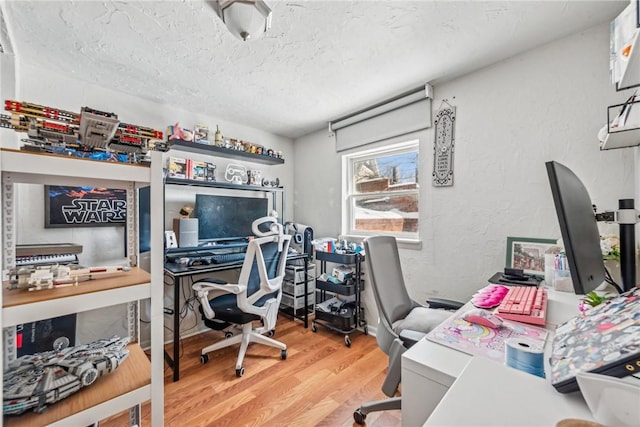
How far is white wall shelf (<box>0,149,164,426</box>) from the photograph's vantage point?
635mm

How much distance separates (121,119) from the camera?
86.6 inches

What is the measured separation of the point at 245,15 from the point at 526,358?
5.48ft

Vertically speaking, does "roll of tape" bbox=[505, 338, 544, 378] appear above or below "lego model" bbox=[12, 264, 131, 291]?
below

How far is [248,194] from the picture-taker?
3.02 metres

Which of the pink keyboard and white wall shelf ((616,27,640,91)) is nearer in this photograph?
white wall shelf ((616,27,640,91))

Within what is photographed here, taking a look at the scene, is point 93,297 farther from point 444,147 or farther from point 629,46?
point 444,147

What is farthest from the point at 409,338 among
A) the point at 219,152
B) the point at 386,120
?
the point at 219,152

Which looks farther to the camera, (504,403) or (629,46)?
(629,46)

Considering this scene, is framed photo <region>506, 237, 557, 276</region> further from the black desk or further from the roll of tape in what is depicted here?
the black desk

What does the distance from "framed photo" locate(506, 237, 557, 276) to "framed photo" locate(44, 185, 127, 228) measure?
285 cm

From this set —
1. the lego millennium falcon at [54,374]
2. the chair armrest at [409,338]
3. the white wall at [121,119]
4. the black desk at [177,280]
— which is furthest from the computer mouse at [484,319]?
the white wall at [121,119]

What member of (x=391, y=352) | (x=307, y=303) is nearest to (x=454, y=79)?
(x=391, y=352)

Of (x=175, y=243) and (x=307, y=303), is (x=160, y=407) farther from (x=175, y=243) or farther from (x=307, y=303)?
(x=307, y=303)

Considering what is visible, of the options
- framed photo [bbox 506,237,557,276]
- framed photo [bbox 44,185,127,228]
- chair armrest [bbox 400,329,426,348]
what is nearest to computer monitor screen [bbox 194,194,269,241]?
framed photo [bbox 44,185,127,228]
